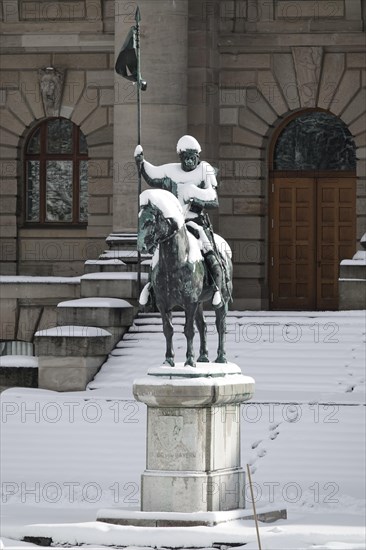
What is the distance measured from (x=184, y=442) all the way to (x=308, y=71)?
62.8 ft

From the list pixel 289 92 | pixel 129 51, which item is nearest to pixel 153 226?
pixel 129 51

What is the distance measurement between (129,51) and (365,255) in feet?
18.4

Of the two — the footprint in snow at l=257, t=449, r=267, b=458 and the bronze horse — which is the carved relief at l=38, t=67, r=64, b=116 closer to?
the footprint in snow at l=257, t=449, r=267, b=458

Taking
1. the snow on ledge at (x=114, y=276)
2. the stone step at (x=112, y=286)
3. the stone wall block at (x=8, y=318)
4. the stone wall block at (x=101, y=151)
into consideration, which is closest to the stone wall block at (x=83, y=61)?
the stone wall block at (x=101, y=151)

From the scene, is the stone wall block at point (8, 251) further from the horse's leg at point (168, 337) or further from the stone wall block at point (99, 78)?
the horse's leg at point (168, 337)

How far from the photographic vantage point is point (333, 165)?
41281 mm

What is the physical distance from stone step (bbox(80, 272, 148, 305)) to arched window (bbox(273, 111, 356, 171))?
6679mm

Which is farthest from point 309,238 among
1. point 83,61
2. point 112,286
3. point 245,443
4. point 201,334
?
point 201,334

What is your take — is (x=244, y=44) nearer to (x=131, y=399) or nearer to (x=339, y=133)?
(x=339, y=133)

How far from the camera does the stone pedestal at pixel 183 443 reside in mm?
22672

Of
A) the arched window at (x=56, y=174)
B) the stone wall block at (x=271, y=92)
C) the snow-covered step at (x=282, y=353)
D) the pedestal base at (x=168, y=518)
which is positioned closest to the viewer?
the pedestal base at (x=168, y=518)

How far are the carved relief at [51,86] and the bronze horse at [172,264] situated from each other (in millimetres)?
17732

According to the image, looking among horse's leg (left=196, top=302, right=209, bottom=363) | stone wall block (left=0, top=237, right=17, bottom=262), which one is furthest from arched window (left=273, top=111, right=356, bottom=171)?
horse's leg (left=196, top=302, right=209, bottom=363)

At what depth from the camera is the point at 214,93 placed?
40750 millimetres
